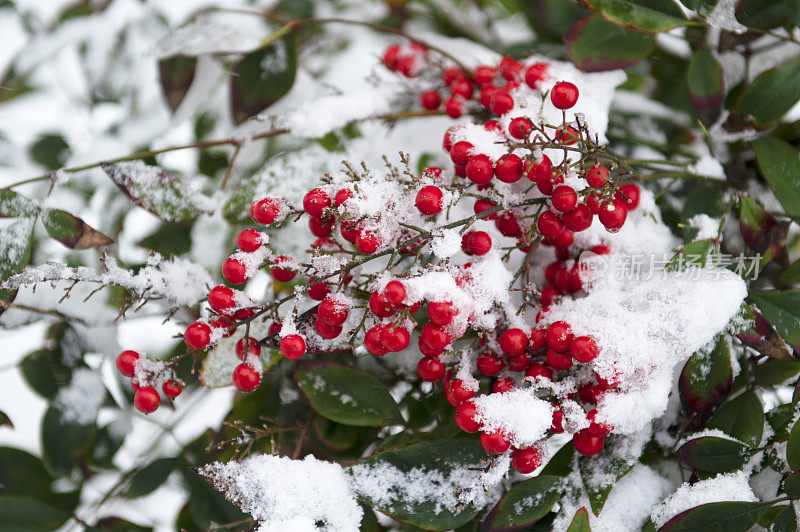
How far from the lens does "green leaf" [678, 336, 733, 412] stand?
1.78 ft

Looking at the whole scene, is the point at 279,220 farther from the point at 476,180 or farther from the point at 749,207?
the point at 749,207

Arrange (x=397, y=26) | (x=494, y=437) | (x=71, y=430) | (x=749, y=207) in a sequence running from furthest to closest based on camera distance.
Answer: (x=397, y=26) < (x=71, y=430) < (x=749, y=207) < (x=494, y=437)

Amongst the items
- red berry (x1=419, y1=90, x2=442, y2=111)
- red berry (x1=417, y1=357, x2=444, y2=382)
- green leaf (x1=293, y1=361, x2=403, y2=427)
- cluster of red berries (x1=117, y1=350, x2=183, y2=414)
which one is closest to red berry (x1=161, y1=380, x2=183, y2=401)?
cluster of red berries (x1=117, y1=350, x2=183, y2=414)

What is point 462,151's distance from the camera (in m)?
0.52

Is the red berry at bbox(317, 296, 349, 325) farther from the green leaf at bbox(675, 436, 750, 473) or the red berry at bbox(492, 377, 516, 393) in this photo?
the green leaf at bbox(675, 436, 750, 473)

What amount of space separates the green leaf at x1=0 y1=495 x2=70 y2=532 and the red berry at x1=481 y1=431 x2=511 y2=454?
0.53 meters

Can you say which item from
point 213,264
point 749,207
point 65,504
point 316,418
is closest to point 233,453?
point 316,418

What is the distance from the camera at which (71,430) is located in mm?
714

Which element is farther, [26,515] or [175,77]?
[175,77]

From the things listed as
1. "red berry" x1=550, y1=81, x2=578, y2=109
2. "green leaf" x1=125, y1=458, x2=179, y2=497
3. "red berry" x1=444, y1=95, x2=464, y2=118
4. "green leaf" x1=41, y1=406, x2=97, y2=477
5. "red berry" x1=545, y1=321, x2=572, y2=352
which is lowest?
"green leaf" x1=125, y1=458, x2=179, y2=497

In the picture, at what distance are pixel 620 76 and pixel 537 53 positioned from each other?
12 centimetres

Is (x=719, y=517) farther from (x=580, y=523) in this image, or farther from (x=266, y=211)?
(x=266, y=211)

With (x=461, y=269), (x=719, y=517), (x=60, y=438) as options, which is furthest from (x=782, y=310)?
(x=60, y=438)

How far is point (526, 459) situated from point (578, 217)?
0.20m
